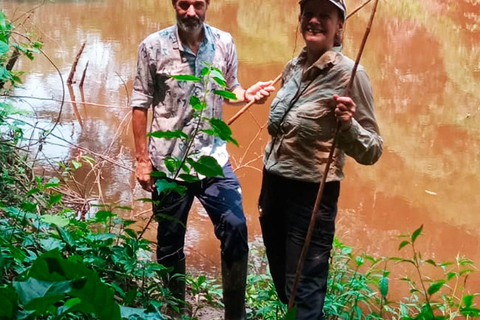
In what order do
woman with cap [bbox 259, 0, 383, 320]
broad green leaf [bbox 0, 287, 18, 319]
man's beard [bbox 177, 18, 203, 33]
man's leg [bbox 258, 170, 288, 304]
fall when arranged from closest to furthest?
1. broad green leaf [bbox 0, 287, 18, 319]
2. woman with cap [bbox 259, 0, 383, 320]
3. man's leg [bbox 258, 170, 288, 304]
4. man's beard [bbox 177, 18, 203, 33]

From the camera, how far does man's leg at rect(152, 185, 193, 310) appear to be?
7.86 feet

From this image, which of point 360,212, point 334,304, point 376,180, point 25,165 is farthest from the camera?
point 376,180

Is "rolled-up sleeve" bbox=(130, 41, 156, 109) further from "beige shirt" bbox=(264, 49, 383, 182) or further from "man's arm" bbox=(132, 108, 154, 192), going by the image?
"beige shirt" bbox=(264, 49, 383, 182)

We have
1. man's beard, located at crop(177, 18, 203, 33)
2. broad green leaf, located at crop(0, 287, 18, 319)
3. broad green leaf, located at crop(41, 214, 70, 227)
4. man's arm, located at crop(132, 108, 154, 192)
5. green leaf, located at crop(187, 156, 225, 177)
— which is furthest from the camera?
man's arm, located at crop(132, 108, 154, 192)

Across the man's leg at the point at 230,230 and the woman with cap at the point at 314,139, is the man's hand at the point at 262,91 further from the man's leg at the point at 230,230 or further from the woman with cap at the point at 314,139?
the man's leg at the point at 230,230

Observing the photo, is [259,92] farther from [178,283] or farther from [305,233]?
[178,283]

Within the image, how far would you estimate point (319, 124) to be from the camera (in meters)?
1.95

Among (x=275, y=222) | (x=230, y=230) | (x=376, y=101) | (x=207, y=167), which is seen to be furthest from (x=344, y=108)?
(x=376, y=101)

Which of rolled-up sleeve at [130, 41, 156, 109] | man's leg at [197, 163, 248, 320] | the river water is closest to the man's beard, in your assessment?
rolled-up sleeve at [130, 41, 156, 109]

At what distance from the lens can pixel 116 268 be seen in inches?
76.9

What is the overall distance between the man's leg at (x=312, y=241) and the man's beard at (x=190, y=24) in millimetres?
801

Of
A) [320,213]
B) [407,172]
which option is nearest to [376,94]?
[407,172]

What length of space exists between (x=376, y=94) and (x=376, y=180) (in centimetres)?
258

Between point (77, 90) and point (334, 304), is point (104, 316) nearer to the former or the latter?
point (334, 304)
